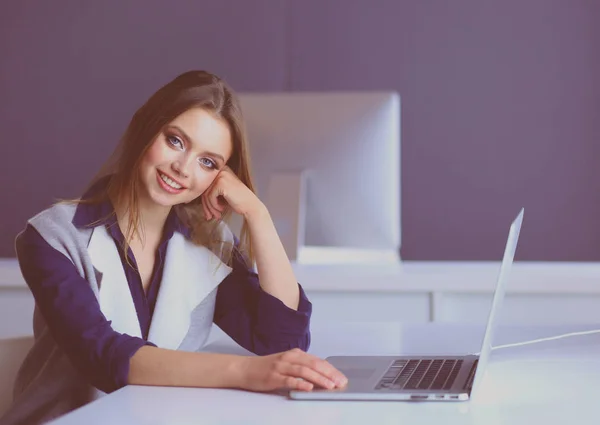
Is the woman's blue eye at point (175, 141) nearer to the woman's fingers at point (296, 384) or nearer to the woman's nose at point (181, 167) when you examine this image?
the woman's nose at point (181, 167)

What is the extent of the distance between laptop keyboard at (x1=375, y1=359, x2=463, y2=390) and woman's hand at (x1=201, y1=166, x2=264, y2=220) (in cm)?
42

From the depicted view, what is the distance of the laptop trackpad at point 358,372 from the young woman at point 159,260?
→ 25 cm

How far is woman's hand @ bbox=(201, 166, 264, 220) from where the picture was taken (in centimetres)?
143

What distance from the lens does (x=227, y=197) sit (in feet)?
4.68

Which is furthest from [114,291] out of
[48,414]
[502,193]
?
[502,193]

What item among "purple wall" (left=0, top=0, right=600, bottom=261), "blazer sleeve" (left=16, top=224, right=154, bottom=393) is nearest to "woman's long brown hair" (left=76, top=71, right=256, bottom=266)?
"blazer sleeve" (left=16, top=224, right=154, bottom=393)

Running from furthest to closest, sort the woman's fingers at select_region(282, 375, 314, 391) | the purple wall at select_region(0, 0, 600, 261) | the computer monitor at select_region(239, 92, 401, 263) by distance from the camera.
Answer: the purple wall at select_region(0, 0, 600, 261)
the computer monitor at select_region(239, 92, 401, 263)
the woman's fingers at select_region(282, 375, 314, 391)

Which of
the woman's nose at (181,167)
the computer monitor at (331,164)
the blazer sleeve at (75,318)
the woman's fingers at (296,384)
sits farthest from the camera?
the computer monitor at (331,164)

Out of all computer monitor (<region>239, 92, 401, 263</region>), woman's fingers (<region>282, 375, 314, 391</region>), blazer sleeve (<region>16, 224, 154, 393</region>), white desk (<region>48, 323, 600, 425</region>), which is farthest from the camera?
computer monitor (<region>239, 92, 401, 263</region>)

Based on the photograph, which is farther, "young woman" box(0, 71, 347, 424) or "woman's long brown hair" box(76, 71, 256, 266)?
"woman's long brown hair" box(76, 71, 256, 266)

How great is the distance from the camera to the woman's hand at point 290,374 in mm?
941

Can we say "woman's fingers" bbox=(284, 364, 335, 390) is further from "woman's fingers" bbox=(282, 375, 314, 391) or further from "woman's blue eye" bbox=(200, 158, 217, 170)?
"woman's blue eye" bbox=(200, 158, 217, 170)

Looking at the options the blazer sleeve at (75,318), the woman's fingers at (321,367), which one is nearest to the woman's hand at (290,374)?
the woman's fingers at (321,367)

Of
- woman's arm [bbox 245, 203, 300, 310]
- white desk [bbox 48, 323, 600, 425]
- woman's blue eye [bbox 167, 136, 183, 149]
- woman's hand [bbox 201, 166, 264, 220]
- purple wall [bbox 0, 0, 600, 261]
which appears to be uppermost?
purple wall [bbox 0, 0, 600, 261]
